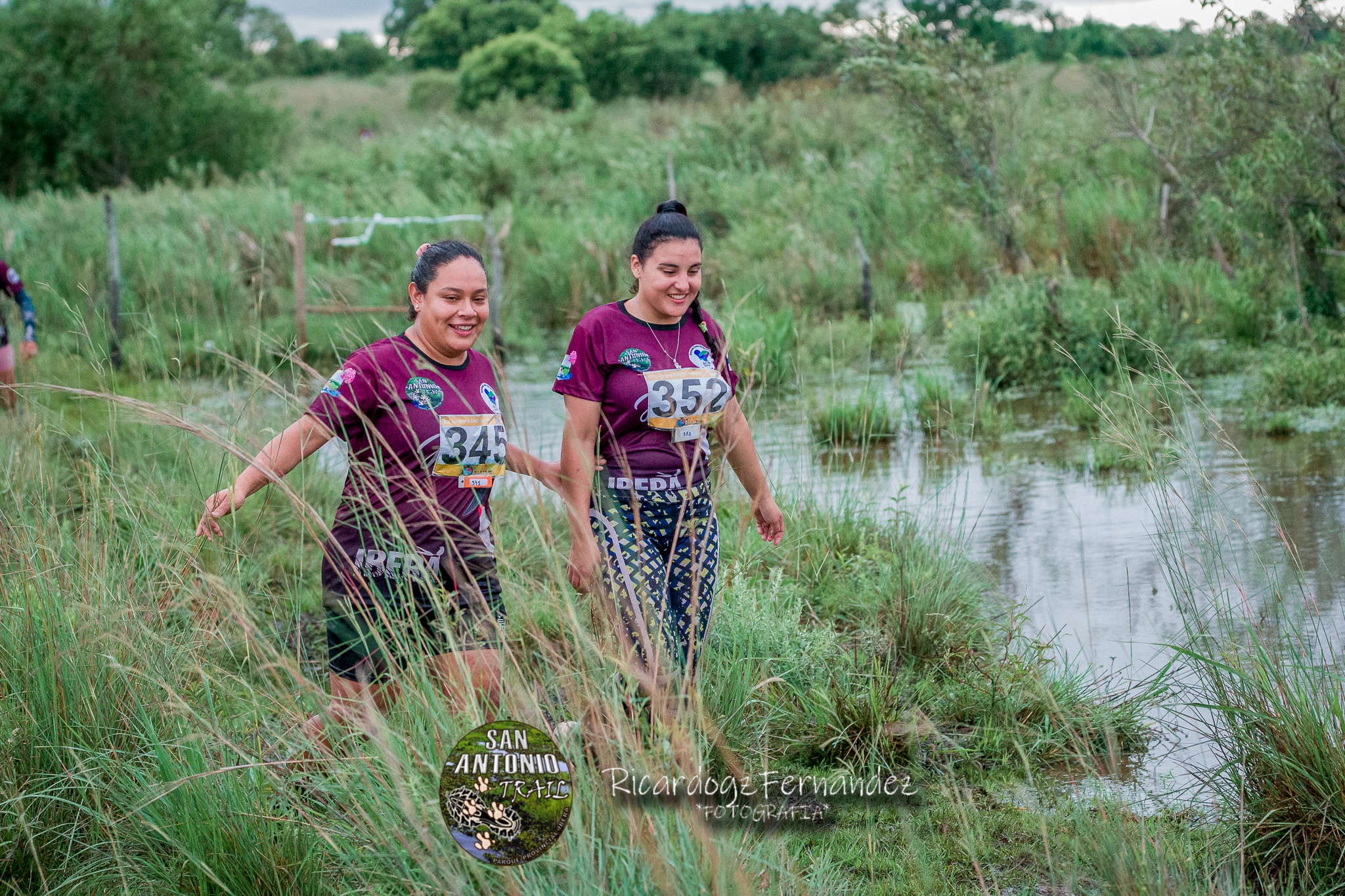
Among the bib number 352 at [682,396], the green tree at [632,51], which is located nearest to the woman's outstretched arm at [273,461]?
the bib number 352 at [682,396]

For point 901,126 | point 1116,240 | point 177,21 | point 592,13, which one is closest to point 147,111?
point 177,21

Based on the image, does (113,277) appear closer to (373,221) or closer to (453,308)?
(373,221)

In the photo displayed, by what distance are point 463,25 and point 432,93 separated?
981 centimetres

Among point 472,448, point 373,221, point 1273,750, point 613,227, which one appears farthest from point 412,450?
point 613,227

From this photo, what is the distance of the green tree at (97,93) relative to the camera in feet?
92.4

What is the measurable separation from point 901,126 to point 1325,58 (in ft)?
17.8

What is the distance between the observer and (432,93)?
4422 cm

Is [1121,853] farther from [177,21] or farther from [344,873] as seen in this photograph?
[177,21]

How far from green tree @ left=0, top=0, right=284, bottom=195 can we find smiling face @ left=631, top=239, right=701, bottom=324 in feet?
93.6

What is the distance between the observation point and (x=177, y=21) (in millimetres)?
29188

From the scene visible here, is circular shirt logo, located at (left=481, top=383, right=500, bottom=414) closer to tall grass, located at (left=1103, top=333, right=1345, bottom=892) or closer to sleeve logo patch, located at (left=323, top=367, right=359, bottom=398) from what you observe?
sleeve logo patch, located at (left=323, top=367, right=359, bottom=398)

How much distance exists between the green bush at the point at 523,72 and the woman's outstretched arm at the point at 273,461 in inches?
1514

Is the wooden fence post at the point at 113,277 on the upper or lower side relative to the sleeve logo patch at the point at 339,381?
upper

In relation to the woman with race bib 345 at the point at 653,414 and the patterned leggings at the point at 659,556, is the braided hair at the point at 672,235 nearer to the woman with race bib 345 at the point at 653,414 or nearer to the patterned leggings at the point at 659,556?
the woman with race bib 345 at the point at 653,414
